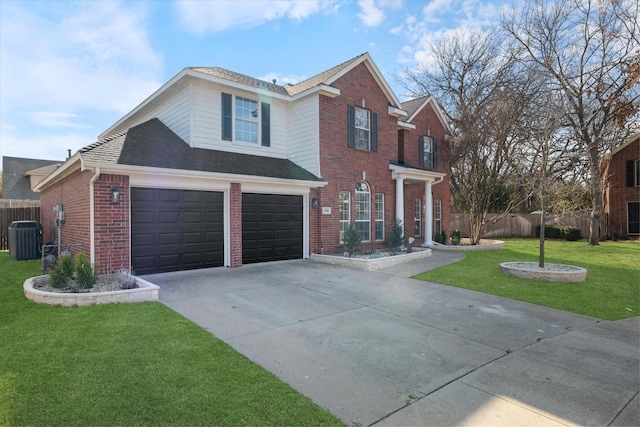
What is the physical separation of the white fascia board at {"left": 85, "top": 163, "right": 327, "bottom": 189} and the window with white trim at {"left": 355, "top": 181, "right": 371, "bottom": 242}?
9.24 ft

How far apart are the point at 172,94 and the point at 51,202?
6.24 metres

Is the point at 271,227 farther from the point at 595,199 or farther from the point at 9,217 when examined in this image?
the point at 595,199

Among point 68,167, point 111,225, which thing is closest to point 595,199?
Result: point 111,225

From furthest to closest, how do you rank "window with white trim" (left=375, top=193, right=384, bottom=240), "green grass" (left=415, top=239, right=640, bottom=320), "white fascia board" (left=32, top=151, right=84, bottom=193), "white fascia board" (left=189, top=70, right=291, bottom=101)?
"window with white trim" (left=375, top=193, right=384, bottom=240), "white fascia board" (left=189, top=70, right=291, bottom=101), "white fascia board" (left=32, top=151, right=84, bottom=193), "green grass" (left=415, top=239, right=640, bottom=320)

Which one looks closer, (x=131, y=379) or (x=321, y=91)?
(x=131, y=379)

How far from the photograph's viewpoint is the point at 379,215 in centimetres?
1477

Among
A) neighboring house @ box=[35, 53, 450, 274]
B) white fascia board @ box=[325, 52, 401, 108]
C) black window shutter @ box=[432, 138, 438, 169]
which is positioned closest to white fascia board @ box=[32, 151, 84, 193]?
neighboring house @ box=[35, 53, 450, 274]

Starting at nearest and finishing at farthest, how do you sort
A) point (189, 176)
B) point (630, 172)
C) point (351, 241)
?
1. point (189, 176)
2. point (351, 241)
3. point (630, 172)

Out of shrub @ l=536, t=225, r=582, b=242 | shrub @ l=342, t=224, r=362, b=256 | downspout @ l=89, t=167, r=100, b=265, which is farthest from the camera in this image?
shrub @ l=536, t=225, r=582, b=242

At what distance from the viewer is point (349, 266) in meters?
11.0

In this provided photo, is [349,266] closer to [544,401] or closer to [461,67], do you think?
Result: [544,401]

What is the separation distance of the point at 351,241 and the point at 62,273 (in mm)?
8076

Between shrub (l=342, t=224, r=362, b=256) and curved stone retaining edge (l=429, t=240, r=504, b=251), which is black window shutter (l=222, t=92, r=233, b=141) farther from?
curved stone retaining edge (l=429, t=240, r=504, b=251)

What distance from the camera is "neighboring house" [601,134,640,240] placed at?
2228cm
